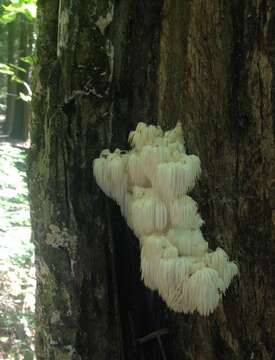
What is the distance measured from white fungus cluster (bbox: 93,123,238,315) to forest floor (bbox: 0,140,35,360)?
14.9ft

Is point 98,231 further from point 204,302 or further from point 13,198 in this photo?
point 13,198

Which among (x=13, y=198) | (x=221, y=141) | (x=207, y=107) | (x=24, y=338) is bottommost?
(x=24, y=338)

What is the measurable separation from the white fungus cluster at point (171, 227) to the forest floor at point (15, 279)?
4545 millimetres

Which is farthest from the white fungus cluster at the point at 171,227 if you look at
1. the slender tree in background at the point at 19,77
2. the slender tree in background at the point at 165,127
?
the slender tree in background at the point at 19,77

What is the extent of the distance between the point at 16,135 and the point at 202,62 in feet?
75.1

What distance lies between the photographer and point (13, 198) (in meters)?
7.99

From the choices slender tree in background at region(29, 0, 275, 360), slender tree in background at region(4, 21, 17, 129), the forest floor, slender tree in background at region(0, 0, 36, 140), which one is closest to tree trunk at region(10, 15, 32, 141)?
slender tree in background at region(0, 0, 36, 140)

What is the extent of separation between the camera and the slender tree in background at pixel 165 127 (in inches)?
98.7

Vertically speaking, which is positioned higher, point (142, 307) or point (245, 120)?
point (245, 120)

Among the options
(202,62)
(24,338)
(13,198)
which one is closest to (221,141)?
(202,62)

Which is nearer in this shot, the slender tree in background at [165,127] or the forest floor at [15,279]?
the slender tree in background at [165,127]

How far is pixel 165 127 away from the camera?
8.84 feet

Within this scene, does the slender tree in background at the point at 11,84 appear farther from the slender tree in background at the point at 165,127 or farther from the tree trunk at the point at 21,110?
the slender tree in background at the point at 165,127

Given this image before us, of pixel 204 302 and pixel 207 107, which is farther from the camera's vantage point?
pixel 207 107
